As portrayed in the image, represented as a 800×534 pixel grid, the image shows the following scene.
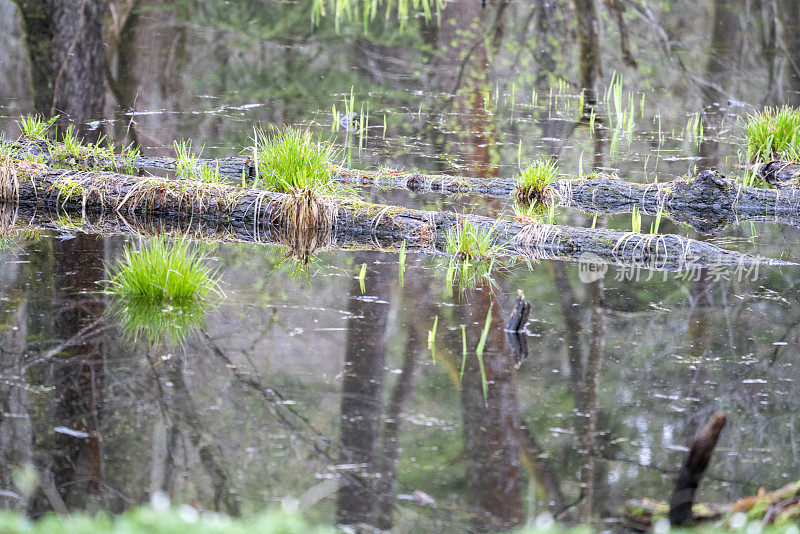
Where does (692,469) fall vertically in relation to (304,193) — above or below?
below

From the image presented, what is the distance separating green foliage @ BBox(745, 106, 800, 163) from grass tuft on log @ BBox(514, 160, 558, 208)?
2.37m

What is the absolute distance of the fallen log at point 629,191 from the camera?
7.86 metres

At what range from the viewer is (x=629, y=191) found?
8.06 meters

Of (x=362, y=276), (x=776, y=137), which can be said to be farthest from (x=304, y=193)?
(x=776, y=137)

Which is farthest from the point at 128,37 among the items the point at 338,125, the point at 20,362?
the point at 20,362

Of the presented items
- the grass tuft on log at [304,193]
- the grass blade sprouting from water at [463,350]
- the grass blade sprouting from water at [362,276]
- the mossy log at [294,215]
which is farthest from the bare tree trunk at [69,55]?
the grass blade sprouting from water at [463,350]

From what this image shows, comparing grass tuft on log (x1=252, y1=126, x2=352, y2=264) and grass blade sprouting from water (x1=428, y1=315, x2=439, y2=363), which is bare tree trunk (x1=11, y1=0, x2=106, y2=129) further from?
grass blade sprouting from water (x1=428, y1=315, x2=439, y2=363)

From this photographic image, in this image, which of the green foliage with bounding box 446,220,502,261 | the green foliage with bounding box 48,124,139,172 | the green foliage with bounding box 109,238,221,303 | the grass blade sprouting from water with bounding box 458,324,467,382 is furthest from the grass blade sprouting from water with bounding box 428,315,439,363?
the green foliage with bounding box 48,124,139,172

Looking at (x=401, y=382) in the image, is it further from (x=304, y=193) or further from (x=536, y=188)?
(x=536, y=188)

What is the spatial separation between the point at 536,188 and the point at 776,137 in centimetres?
263

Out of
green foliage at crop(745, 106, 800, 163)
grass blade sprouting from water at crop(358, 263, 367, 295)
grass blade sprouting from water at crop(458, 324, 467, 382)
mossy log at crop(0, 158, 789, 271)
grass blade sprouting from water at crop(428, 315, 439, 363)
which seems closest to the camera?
grass blade sprouting from water at crop(458, 324, 467, 382)

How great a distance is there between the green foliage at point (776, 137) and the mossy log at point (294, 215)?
8.04 feet

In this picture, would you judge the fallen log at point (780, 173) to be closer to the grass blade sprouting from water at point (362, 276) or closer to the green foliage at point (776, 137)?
the green foliage at point (776, 137)

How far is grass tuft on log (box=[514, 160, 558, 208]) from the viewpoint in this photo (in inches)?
314
